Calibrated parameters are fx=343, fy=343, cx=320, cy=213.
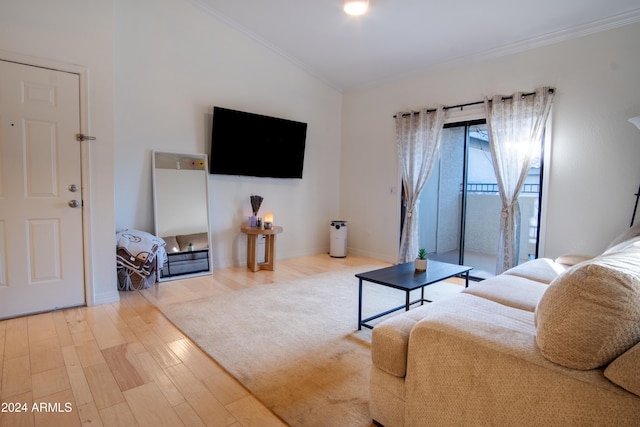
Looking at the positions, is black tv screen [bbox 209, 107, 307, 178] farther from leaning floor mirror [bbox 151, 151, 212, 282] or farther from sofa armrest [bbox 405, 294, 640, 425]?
sofa armrest [bbox 405, 294, 640, 425]

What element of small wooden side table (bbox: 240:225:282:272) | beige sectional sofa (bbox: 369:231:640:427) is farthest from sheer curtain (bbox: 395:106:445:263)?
beige sectional sofa (bbox: 369:231:640:427)

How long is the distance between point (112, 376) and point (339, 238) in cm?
383

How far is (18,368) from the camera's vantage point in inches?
81.5

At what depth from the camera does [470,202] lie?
4.45 metres

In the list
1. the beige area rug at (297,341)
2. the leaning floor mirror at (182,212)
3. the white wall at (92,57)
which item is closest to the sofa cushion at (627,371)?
the beige area rug at (297,341)

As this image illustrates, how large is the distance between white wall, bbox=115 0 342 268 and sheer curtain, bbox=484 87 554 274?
2609mm

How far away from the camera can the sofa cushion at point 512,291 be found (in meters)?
1.93

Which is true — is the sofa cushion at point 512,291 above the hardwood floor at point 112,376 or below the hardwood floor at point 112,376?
above

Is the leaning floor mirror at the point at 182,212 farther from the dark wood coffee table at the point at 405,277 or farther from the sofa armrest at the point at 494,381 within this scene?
the sofa armrest at the point at 494,381

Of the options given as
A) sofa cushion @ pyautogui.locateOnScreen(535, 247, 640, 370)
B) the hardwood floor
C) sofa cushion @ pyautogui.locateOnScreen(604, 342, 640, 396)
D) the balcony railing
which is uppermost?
the balcony railing

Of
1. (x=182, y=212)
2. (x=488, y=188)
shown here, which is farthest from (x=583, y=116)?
(x=182, y=212)

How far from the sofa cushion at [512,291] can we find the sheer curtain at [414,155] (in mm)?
2257

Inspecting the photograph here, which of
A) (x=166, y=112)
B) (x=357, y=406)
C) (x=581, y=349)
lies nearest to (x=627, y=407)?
(x=581, y=349)

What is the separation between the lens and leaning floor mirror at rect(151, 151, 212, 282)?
405 centimetres
